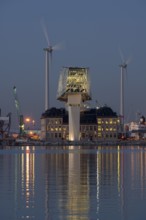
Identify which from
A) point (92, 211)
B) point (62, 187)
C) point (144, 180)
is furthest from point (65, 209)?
point (144, 180)

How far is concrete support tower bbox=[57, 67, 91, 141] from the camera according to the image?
188625 mm

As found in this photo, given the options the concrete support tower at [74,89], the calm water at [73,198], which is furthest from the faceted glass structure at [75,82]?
the calm water at [73,198]

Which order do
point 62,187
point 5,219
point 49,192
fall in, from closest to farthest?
point 5,219
point 49,192
point 62,187

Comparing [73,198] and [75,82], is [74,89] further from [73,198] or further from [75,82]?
[73,198]

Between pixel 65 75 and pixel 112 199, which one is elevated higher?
pixel 65 75

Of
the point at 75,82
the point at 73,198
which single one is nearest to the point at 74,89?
the point at 75,82

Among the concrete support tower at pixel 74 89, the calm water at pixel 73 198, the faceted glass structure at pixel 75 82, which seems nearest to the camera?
the calm water at pixel 73 198

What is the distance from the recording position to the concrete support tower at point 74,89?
189m

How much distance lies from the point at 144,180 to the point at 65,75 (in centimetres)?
15631

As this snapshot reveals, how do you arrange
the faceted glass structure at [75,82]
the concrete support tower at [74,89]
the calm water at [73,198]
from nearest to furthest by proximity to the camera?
the calm water at [73,198], the faceted glass structure at [75,82], the concrete support tower at [74,89]

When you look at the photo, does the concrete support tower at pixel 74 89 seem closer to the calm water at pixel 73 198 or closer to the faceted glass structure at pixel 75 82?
the faceted glass structure at pixel 75 82

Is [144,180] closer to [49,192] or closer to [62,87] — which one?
[49,192]

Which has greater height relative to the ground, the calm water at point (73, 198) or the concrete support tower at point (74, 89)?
the concrete support tower at point (74, 89)

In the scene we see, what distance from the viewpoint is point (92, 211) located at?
2431cm
